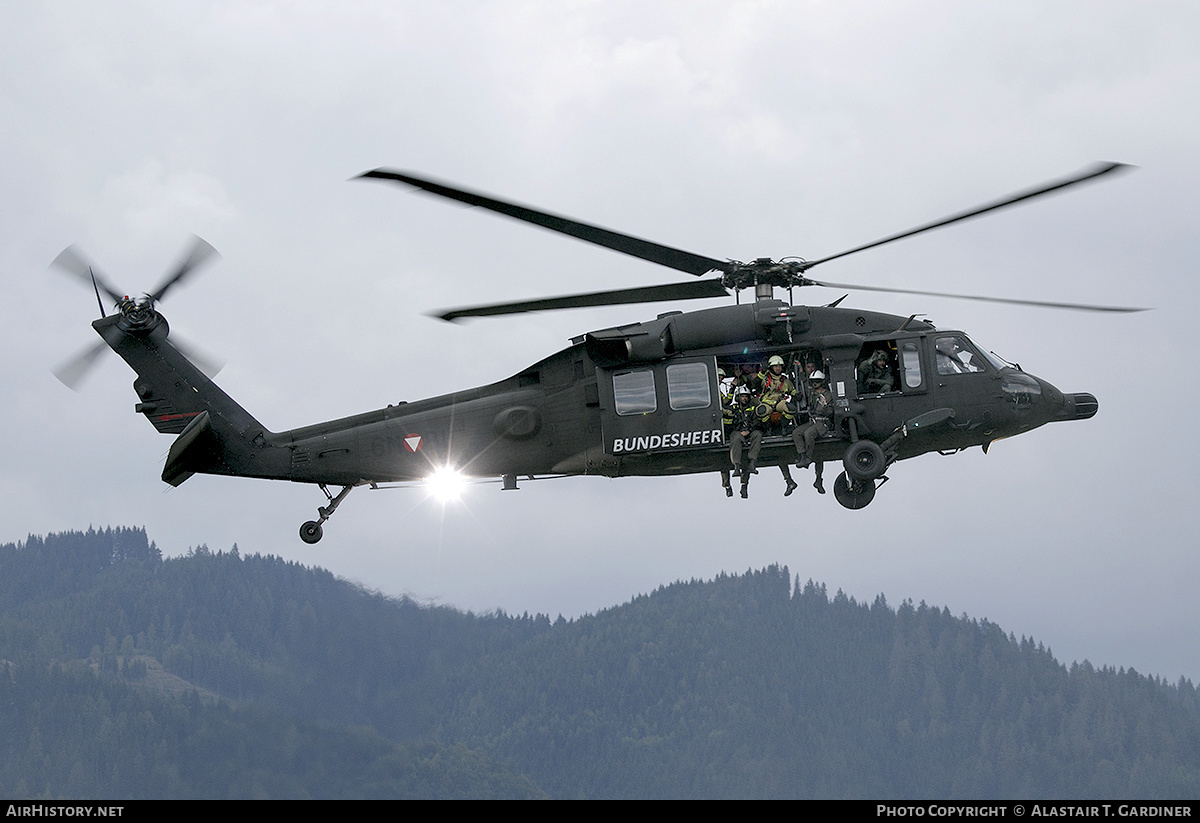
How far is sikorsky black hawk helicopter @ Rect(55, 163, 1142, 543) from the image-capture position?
2038 centimetres

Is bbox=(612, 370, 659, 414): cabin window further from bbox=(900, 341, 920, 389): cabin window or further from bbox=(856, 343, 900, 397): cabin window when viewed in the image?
bbox=(900, 341, 920, 389): cabin window

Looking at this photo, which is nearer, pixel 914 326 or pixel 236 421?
pixel 914 326

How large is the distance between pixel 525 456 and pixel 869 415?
6225 mm

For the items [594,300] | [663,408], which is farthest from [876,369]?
[594,300]

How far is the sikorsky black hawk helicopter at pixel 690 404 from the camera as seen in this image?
2038cm

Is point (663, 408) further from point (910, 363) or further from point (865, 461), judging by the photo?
point (910, 363)

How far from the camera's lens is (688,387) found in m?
20.4

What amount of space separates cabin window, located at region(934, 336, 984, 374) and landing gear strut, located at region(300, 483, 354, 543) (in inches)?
440

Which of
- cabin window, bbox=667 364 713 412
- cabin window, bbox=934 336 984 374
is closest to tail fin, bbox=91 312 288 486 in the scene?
cabin window, bbox=667 364 713 412

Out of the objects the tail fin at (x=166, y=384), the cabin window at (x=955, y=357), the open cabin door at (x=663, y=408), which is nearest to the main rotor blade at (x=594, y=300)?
the open cabin door at (x=663, y=408)

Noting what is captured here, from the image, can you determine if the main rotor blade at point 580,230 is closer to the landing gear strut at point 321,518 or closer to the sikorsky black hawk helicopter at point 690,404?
the sikorsky black hawk helicopter at point 690,404
